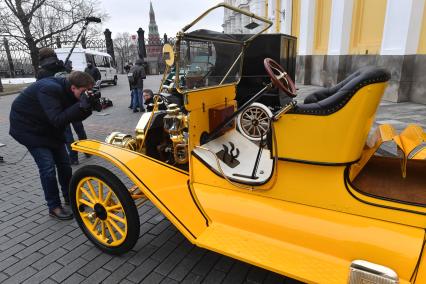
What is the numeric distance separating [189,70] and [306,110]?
3.70ft

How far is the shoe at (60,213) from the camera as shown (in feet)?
11.1

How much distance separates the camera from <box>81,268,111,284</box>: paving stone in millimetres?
2441

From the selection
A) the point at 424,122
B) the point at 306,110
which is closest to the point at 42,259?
the point at 306,110

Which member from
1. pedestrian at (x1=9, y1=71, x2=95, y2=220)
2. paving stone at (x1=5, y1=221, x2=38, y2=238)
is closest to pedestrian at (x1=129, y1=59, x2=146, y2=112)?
pedestrian at (x1=9, y1=71, x2=95, y2=220)

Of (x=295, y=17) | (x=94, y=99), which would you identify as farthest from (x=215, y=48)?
(x=295, y=17)

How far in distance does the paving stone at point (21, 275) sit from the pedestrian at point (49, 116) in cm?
83

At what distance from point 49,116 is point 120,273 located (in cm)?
162

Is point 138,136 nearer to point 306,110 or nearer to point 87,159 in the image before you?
point 306,110

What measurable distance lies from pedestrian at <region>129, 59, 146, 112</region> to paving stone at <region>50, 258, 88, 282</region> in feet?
26.0

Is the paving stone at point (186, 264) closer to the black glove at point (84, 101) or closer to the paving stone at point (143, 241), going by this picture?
the paving stone at point (143, 241)

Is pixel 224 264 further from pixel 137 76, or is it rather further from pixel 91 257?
pixel 137 76

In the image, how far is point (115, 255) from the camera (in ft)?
8.97

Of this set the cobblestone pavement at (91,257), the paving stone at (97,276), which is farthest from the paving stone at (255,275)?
the paving stone at (97,276)

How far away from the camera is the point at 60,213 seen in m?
3.39
